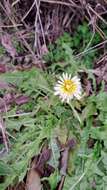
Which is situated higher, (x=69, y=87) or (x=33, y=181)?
(x=69, y=87)

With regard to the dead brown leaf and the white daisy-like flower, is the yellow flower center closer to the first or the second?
the white daisy-like flower

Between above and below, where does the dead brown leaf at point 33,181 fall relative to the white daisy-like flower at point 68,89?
below

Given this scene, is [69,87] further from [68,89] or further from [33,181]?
[33,181]

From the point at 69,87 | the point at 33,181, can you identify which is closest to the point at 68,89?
the point at 69,87

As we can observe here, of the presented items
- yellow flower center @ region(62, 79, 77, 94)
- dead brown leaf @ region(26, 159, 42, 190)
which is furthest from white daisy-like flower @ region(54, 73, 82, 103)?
dead brown leaf @ region(26, 159, 42, 190)

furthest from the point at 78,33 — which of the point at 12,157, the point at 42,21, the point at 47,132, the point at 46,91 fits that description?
the point at 12,157

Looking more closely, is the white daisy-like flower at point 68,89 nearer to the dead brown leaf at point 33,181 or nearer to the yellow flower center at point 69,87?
the yellow flower center at point 69,87

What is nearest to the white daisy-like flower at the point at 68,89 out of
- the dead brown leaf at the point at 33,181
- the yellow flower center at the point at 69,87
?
the yellow flower center at the point at 69,87
